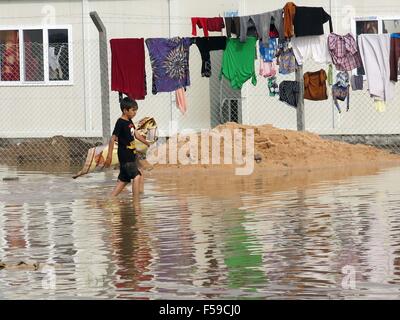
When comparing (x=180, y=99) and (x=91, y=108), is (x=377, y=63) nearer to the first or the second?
(x=180, y=99)

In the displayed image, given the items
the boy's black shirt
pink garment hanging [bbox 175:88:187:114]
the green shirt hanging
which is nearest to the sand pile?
the green shirt hanging

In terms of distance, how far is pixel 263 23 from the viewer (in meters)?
25.3

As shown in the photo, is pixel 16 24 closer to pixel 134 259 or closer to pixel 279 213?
pixel 279 213

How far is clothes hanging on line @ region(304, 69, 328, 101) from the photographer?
25.5 metres

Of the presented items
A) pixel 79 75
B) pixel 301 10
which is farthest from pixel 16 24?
pixel 301 10

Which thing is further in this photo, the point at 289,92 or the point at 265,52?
the point at 265,52

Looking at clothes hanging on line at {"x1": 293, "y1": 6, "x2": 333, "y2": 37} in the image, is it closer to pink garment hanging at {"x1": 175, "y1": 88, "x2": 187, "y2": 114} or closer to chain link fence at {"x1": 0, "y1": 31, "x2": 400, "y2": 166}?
chain link fence at {"x1": 0, "y1": 31, "x2": 400, "y2": 166}

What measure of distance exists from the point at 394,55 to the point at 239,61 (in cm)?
301

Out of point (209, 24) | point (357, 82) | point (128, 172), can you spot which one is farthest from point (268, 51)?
point (128, 172)

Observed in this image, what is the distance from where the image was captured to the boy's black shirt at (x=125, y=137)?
17.8 metres

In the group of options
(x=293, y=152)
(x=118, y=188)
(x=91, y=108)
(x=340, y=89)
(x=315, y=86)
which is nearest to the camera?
(x=118, y=188)

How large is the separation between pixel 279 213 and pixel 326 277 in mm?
4901

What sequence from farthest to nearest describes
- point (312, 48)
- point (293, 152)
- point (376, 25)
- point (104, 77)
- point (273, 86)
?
point (376, 25), point (273, 86), point (312, 48), point (104, 77), point (293, 152)

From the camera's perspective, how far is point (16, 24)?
2841 centimetres
